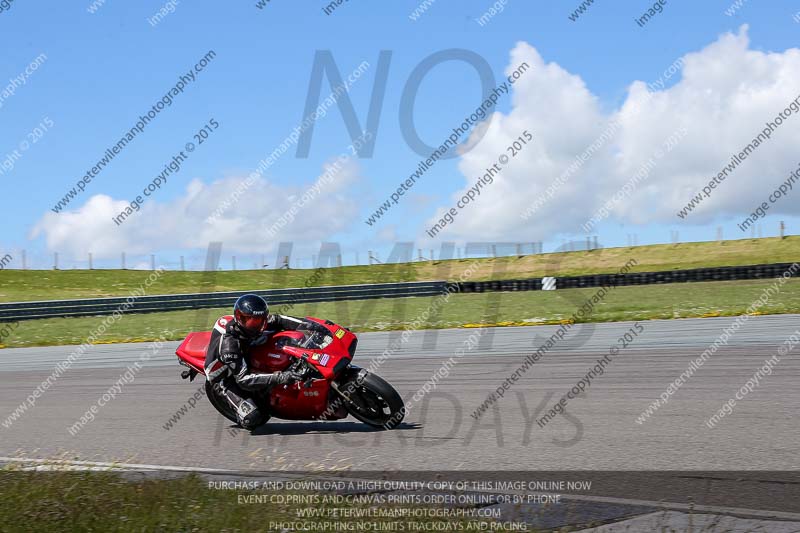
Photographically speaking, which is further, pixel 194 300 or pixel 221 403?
pixel 194 300

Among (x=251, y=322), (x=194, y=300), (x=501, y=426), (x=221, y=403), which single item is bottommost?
(x=501, y=426)

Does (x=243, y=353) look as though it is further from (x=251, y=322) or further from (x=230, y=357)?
(x=251, y=322)

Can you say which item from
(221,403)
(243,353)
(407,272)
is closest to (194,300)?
(221,403)

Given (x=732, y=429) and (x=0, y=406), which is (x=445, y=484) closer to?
(x=732, y=429)

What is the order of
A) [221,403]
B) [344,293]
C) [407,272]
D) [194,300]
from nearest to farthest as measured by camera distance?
1. [221,403]
2. [194,300]
3. [344,293]
4. [407,272]

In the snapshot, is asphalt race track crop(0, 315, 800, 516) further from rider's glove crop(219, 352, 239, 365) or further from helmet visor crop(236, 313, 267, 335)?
helmet visor crop(236, 313, 267, 335)

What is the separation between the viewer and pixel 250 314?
8.38 meters

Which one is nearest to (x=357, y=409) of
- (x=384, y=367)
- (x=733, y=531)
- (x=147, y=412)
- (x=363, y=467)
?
(x=363, y=467)

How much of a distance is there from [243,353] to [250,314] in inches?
19.0

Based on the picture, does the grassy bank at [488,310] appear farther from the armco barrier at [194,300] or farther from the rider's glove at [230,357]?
the rider's glove at [230,357]

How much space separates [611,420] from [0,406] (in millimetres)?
8022

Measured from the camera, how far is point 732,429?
773 centimetres

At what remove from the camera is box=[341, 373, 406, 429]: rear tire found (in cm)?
838

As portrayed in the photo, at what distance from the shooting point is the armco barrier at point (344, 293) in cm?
3059
